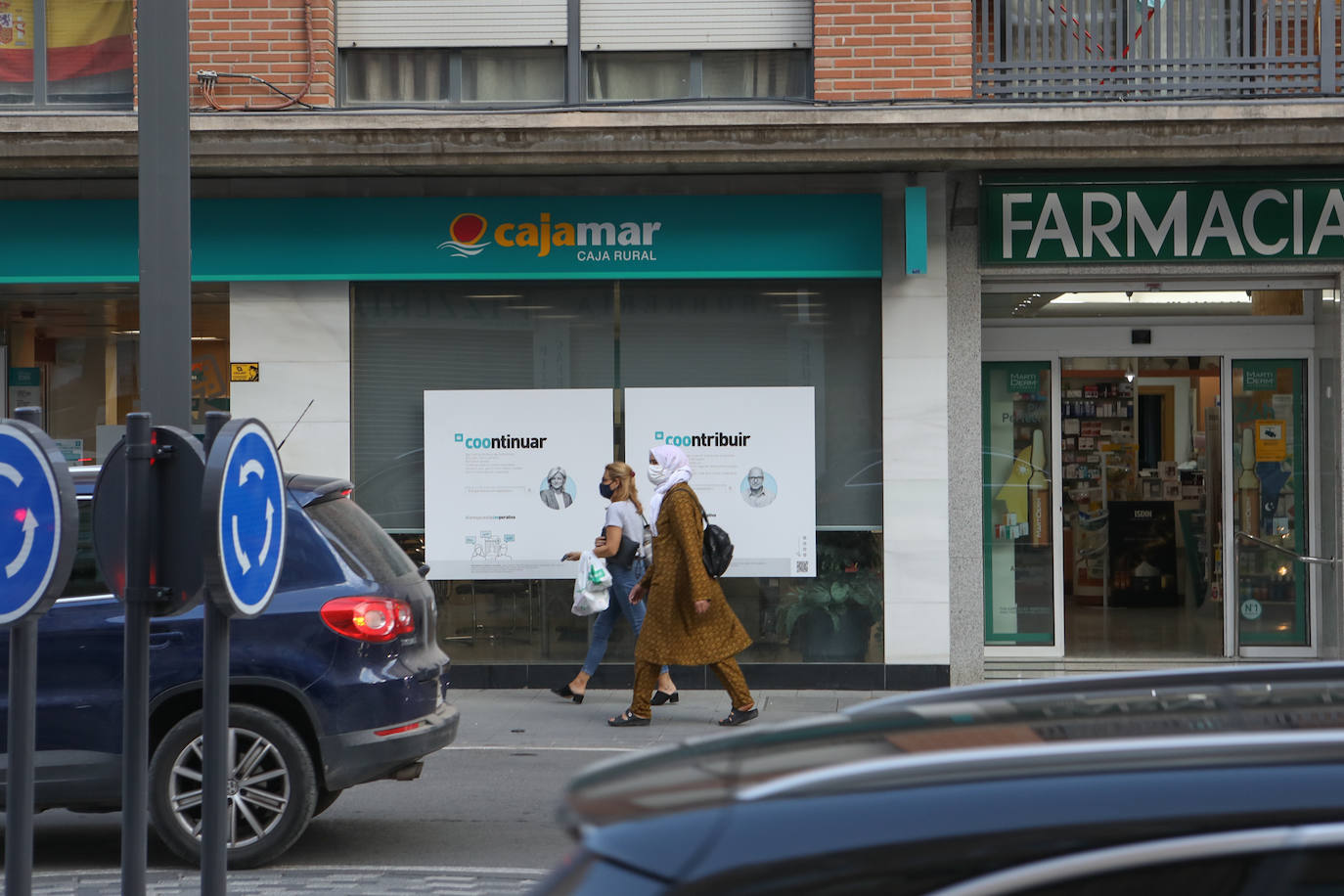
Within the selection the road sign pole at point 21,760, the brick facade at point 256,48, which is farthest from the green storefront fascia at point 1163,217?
the road sign pole at point 21,760

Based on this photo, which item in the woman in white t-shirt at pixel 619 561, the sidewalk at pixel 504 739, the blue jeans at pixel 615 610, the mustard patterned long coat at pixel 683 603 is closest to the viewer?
the sidewalk at pixel 504 739

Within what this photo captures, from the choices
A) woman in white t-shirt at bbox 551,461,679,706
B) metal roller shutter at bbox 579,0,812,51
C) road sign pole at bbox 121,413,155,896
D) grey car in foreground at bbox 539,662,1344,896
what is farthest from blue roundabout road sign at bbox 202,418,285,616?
metal roller shutter at bbox 579,0,812,51

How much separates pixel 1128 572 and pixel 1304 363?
2750 mm

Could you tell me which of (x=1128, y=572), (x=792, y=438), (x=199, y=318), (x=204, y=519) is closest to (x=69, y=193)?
(x=199, y=318)

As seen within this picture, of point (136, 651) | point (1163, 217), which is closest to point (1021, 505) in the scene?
point (1163, 217)

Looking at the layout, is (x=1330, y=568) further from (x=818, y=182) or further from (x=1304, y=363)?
(x=818, y=182)

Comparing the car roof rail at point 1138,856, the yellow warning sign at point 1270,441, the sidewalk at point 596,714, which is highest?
the yellow warning sign at point 1270,441

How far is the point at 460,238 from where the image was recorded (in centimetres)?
1143

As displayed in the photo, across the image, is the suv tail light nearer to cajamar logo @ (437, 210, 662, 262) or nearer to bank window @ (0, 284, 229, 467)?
cajamar logo @ (437, 210, 662, 262)

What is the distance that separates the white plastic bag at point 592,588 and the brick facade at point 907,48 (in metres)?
4.04

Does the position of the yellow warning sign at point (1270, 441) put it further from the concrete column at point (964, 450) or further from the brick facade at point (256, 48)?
the brick facade at point (256, 48)

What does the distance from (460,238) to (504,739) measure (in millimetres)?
4065

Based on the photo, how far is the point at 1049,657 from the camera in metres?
12.2

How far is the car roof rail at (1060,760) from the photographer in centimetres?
166
